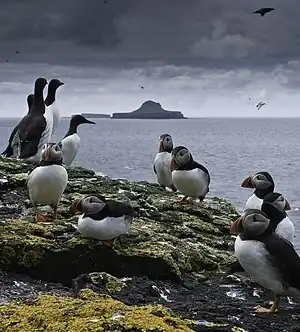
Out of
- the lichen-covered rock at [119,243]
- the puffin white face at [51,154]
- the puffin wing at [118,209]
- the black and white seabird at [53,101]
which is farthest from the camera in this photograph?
the black and white seabird at [53,101]

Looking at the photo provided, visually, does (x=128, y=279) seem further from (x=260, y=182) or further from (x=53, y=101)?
(x=53, y=101)

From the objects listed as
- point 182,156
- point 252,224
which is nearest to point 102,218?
point 252,224

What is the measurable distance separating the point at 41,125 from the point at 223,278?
25.8ft

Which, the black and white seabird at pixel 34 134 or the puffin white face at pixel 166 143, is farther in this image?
the puffin white face at pixel 166 143

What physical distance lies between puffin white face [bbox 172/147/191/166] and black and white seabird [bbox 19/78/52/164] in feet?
10.6

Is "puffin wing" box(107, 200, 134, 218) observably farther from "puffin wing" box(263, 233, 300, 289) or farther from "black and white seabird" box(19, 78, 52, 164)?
"black and white seabird" box(19, 78, 52, 164)

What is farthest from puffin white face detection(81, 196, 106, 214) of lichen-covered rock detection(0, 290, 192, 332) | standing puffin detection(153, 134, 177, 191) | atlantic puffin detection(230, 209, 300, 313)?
standing puffin detection(153, 134, 177, 191)

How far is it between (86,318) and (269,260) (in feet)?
9.56

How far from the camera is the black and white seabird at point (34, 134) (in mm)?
14930

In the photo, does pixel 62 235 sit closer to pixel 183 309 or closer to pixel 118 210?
pixel 118 210

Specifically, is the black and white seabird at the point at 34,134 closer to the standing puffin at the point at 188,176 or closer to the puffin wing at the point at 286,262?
the standing puffin at the point at 188,176

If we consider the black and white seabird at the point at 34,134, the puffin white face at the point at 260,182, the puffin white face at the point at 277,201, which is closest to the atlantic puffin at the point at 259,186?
the puffin white face at the point at 260,182

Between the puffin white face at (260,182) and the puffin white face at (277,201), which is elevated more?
the puffin white face at (260,182)

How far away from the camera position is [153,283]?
25.9 ft
